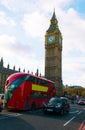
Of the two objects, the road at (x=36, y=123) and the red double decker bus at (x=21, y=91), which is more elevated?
the red double decker bus at (x=21, y=91)

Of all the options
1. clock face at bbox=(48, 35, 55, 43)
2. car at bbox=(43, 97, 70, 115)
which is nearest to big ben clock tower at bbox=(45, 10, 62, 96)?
clock face at bbox=(48, 35, 55, 43)

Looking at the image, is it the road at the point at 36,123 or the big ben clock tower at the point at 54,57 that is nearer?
the road at the point at 36,123

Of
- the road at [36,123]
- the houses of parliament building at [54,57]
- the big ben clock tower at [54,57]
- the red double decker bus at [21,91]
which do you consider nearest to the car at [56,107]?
the red double decker bus at [21,91]

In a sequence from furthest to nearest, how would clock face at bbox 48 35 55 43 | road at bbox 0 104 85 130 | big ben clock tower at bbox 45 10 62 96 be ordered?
1. clock face at bbox 48 35 55 43
2. big ben clock tower at bbox 45 10 62 96
3. road at bbox 0 104 85 130

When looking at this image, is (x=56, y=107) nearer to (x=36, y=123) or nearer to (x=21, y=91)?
(x=21, y=91)

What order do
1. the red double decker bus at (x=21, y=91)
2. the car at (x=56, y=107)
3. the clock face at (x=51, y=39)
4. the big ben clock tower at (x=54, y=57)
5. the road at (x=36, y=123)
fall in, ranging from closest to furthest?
the road at (x=36, y=123) → the car at (x=56, y=107) → the red double decker bus at (x=21, y=91) → the big ben clock tower at (x=54, y=57) → the clock face at (x=51, y=39)

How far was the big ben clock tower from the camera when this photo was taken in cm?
11831

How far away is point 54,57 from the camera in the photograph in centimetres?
11919

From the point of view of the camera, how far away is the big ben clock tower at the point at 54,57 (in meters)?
118

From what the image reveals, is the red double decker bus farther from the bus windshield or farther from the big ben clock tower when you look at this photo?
the big ben clock tower

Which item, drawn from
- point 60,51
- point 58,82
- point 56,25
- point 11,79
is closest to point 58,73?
point 58,82

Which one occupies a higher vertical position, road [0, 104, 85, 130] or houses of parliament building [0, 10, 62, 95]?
houses of parliament building [0, 10, 62, 95]

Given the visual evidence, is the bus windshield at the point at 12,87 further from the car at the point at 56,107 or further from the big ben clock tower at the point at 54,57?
the big ben clock tower at the point at 54,57

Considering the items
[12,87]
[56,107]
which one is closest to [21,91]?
[12,87]
